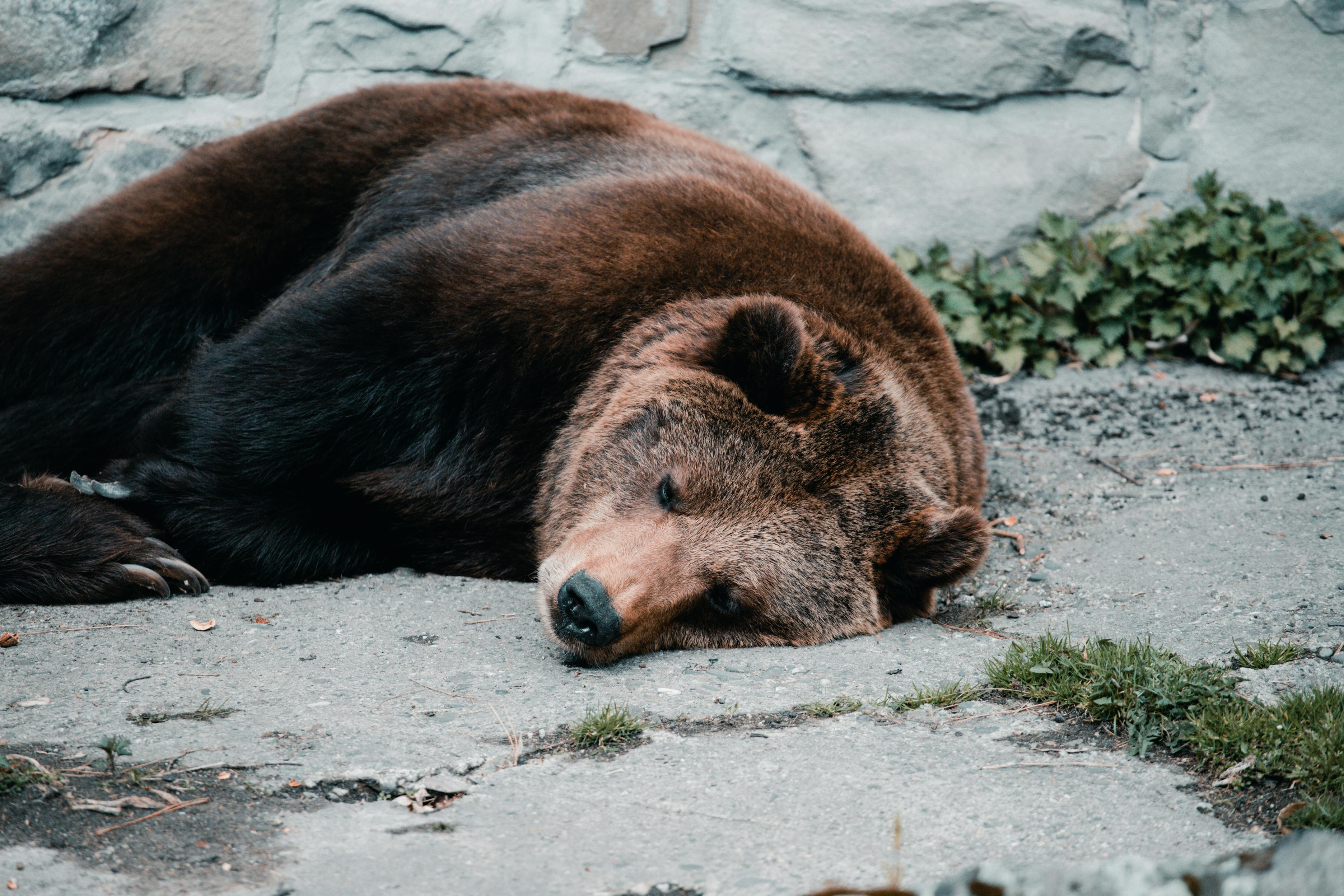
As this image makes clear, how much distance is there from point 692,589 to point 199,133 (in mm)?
3655

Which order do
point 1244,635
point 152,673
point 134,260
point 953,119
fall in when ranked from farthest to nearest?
point 953,119, point 134,260, point 1244,635, point 152,673

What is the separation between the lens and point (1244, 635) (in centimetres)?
313

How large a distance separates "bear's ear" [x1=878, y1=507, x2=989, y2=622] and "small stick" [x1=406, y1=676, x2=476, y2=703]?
1453 millimetres

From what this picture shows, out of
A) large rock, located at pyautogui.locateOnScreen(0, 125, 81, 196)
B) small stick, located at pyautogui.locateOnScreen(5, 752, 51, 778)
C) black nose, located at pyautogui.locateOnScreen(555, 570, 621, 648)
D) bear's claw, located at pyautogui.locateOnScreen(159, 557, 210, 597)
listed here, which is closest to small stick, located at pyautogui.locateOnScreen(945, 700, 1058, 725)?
black nose, located at pyautogui.locateOnScreen(555, 570, 621, 648)

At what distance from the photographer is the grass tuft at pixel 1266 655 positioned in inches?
113

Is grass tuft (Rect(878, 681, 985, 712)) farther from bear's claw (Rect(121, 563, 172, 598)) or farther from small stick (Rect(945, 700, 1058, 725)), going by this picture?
bear's claw (Rect(121, 563, 172, 598))

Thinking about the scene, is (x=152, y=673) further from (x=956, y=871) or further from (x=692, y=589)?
(x=956, y=871)

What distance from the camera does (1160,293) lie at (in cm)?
583

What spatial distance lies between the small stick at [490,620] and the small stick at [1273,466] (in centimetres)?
316

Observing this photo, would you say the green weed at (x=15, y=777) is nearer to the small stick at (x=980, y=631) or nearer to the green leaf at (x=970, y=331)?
the small stick at (x=980, y=631)

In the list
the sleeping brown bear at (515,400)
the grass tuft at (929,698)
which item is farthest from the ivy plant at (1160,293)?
the grass tuft at (929,698)

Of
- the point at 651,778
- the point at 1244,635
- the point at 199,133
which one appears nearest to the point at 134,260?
the point at 199,133

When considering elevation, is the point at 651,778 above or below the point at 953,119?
below

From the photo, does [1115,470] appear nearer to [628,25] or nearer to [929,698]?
[929,698]
